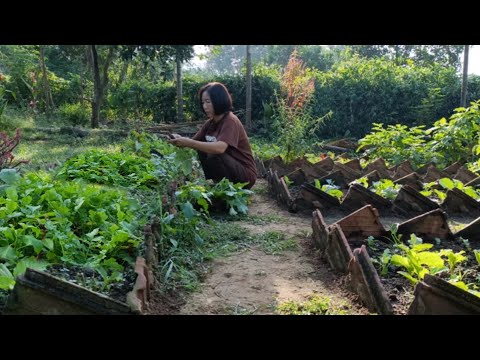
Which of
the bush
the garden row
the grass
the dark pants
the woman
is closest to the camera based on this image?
the garden row

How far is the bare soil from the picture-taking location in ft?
7.77

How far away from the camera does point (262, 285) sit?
2689 millimetres

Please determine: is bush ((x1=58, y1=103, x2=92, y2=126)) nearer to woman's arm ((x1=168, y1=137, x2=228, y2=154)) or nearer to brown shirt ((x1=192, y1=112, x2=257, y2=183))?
brown shirt ((x1=192, y1=112, x2=257, y2=183))

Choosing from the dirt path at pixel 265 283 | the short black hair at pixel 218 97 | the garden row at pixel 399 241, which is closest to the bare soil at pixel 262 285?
the dirt path at pixel 265 283

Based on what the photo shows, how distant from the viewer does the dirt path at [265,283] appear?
2.39m

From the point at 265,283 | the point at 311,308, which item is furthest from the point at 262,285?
the point at 311,308

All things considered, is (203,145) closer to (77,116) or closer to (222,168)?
(222,168)

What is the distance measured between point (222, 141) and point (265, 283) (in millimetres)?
2163

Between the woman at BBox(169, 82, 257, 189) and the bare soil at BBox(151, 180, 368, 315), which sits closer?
the bare soil at BBox(151, 180, 368, 315)

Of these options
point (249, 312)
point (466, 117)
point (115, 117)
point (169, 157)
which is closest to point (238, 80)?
point (115, 117)

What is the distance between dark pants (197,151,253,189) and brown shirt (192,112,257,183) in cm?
10

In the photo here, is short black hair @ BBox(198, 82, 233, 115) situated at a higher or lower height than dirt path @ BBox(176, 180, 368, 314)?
higher

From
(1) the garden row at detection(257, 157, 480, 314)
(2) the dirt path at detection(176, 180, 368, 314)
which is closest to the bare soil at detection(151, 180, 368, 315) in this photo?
(2) the dirt path at detection(176, 180, 368, 314)

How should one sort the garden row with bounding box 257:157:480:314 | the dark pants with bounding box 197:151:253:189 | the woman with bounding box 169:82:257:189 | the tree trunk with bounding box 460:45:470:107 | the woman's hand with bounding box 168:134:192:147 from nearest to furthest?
the garden row with bounding box 257:157:480:314 → the woman's hand with bounding box 168:134:192:147 → the woman with bounding box 169:82:257:189 → the dark pants with bounding box 197:151:253:189 → the tree trunk with bounding box 460:45:470:107
